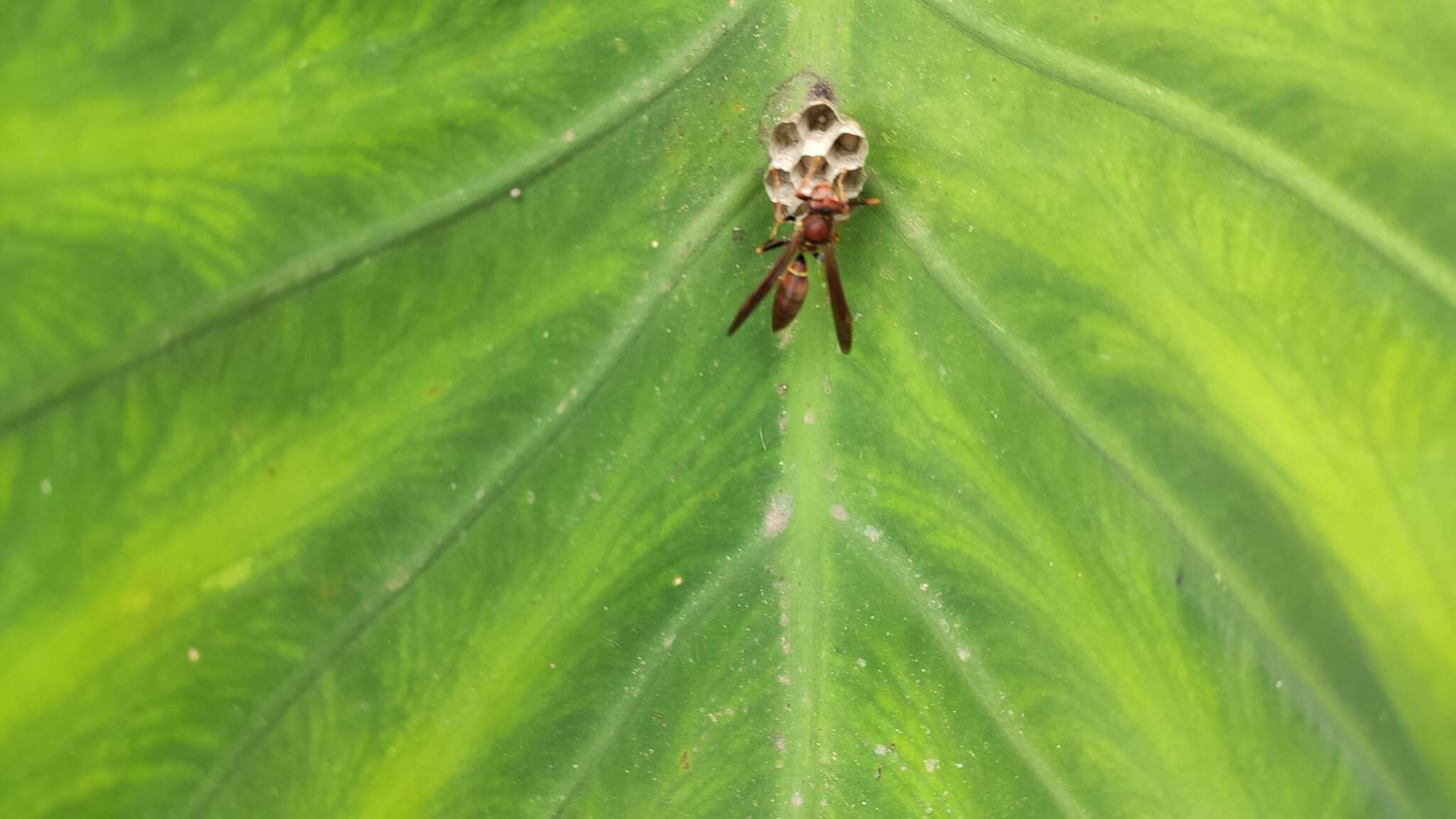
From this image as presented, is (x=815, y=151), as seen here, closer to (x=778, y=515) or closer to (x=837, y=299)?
(x=837, y=299)

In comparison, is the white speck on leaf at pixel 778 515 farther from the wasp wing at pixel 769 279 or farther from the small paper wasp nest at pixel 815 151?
the small paper wasp nest at pixel 815 151

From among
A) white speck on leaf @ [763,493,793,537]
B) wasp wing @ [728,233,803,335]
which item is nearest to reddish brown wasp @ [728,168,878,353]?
wasp wing @ [728,233,803,335]

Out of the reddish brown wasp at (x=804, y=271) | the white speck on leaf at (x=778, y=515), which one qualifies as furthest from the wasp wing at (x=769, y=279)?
the white speck on leaf at (x=778, y=515)

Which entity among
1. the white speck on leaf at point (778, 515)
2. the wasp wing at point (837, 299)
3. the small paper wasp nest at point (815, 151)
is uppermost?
the small paper wasp nest at point (815, 151)

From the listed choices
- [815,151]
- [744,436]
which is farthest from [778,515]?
[815,151]

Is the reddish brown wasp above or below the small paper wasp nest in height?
below

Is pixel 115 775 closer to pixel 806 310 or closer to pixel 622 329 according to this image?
pixel 622 329

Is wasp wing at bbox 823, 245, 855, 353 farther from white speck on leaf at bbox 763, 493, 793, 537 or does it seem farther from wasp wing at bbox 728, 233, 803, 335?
white speck on leaf at bbox 763, 493, 793, 537
